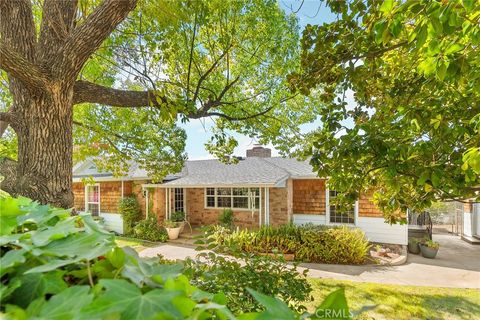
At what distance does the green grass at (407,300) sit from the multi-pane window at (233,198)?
6755mm

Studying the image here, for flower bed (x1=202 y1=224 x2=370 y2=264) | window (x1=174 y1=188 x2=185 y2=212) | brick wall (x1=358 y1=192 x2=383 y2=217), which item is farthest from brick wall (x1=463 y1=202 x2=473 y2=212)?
window (x1=174 y1=188 x2=185 y2=212)

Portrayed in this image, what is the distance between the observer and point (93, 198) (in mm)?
16453

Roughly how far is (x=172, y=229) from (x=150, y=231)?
3.52ft

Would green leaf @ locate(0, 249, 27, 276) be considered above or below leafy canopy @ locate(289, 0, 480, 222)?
below

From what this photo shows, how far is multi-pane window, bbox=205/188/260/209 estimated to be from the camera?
547 inches

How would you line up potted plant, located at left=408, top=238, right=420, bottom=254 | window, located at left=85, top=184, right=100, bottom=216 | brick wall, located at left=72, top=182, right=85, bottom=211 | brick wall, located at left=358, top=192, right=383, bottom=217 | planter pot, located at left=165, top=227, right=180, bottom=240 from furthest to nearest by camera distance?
1. brick wall, located at left=72, top=182, right=85, bottom=211
2. window, located at left=85, top=184, right=100, bottom=216
3. planter pot, located at left=165, top=227, right=180, bottom=240
4. brick wall, located at left=358, top=192, right=383, bottom=217
5. potted plant, located at left=408, top=238, right=420, bottom=254

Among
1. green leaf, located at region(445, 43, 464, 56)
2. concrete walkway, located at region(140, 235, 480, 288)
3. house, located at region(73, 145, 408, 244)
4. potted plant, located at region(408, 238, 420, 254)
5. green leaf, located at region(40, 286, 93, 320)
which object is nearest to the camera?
green leaf, located at region(40, 286, 93, 320)

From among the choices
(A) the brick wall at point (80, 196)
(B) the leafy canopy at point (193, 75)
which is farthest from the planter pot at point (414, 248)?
(A) the brick wall at point (80, 196)

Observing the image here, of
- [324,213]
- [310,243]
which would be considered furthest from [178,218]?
[324,213]

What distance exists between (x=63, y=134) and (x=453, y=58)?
385 cm

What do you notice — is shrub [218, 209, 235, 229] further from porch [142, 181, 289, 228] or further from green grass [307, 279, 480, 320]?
green grass [307, 279, 480, 320]

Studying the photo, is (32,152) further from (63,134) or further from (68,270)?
(68,270)

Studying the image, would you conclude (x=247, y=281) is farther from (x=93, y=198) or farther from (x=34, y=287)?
(x=93, y=198)

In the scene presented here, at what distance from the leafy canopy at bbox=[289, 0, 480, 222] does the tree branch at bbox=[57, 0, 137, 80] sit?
2.21 metres
